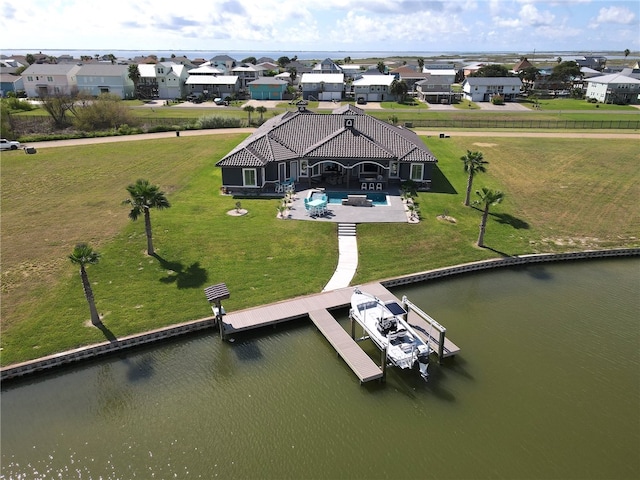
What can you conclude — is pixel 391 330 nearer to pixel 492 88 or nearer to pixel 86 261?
pixel 86 261

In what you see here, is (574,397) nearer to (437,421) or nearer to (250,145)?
(437,421)

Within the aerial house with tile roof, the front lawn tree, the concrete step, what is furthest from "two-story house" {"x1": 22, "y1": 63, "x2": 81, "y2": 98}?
the concrete step

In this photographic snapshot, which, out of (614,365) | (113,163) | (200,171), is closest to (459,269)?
(614,365)

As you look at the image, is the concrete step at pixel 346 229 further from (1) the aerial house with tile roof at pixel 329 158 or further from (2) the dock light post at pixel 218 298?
(2) the dock light post at pixel 218 298

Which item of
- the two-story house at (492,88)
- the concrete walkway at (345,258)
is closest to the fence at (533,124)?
the two-story house at (492,88)

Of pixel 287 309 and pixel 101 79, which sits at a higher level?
pixel 101 79

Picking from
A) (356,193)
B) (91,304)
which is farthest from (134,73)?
(91,304)
